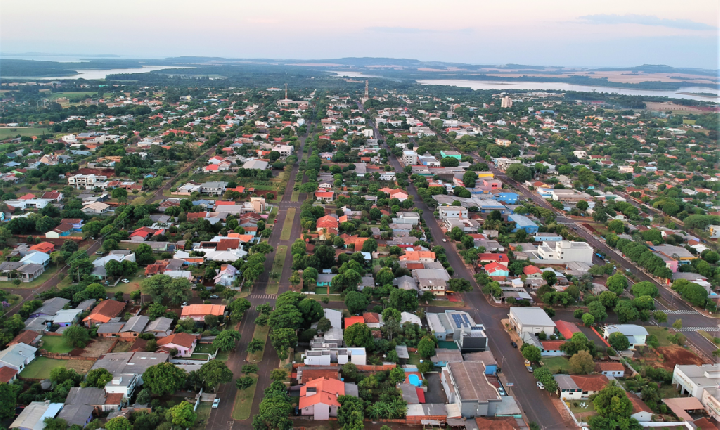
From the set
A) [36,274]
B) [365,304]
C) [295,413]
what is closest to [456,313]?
[365,304]

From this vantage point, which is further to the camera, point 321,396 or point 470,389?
point 470,389

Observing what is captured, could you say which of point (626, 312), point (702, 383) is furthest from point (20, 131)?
point (702, 383)

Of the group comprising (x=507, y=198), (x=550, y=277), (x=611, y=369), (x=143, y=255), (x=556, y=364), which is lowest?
(x=556, y=364)

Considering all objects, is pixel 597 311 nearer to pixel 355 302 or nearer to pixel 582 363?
pixel 582 363

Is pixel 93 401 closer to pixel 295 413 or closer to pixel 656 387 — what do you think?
pixel 295 413

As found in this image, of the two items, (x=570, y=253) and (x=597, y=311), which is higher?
(x=570, y=253)

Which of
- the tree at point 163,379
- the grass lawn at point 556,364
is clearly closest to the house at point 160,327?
the tree at point 163,379

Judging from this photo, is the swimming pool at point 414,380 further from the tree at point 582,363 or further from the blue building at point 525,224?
the blue building at point 525,224
